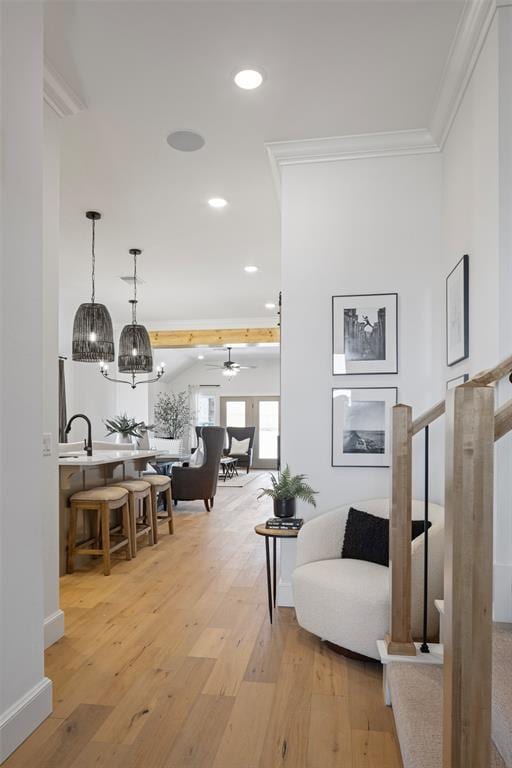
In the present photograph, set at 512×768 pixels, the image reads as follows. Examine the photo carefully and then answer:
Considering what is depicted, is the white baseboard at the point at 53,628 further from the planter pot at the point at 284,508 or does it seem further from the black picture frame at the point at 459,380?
the black picture frame at the point at 459,380

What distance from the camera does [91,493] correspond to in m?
4.20

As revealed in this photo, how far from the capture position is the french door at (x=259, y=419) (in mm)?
13445

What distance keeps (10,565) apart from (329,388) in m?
2.08

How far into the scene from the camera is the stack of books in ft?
10.1

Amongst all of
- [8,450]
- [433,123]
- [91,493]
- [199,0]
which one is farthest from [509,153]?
[91,493]

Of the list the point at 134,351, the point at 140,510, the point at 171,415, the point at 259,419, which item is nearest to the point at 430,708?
the point at 140,510

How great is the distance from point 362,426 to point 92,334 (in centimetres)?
259

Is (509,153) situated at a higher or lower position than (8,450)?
higher

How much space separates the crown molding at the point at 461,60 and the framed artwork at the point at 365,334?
3.30 ft

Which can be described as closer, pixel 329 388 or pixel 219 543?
pixel 329 388

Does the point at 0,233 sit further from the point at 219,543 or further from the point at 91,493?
the point at 219,543

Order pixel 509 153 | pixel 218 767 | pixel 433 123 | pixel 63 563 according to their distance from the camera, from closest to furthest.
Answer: pixel 218 767 → pixel 509 153 → pixel 433 123 → pixel 63 563

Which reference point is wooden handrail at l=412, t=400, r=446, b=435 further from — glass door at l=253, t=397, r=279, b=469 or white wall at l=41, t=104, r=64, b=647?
glass door at l=253, t=397, r=279, b=469

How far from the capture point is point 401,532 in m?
2.13
